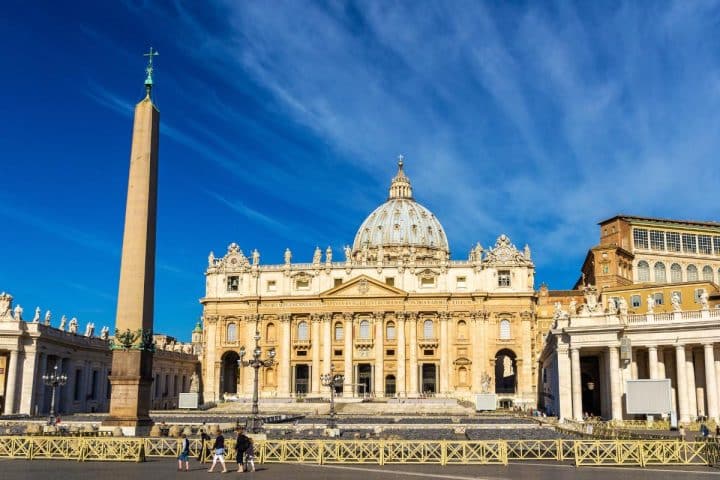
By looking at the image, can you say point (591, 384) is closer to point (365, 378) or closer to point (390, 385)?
point (390, 385)

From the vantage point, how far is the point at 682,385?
1807 inches

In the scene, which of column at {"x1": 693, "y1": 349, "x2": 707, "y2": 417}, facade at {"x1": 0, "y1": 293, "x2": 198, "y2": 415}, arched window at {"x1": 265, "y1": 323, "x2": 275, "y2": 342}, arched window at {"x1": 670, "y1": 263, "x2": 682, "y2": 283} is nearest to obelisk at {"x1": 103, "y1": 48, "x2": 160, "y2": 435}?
facade at {"x1": 0, "y1": 293, "x2": 198, "y2": 415}

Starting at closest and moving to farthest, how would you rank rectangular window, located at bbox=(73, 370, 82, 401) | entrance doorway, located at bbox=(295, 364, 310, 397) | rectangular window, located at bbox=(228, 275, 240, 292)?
rectangular window, located at bbox=(73, 370, 82, 401) < entrance doorway, located at bbox=(295, 364, 310, 397) < rectangular window, located at bbox=(228, 275, 240, 292)

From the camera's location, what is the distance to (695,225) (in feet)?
265

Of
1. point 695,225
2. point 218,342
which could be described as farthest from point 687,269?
point 218,342

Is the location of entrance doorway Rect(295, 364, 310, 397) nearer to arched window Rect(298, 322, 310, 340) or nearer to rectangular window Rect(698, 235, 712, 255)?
arched window Rect(298, 322, 310, 340)

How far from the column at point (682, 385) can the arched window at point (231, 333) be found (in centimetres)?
5608

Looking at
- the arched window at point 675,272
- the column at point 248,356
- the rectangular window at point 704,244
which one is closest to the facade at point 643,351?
the arched window at point 675,272

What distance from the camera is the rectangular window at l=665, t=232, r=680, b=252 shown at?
80812 millimetres

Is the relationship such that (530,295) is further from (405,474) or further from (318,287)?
(405,474)

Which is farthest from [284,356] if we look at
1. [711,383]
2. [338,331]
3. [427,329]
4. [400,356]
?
[711,383]

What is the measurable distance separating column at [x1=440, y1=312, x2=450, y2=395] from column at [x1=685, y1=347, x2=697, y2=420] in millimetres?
38880

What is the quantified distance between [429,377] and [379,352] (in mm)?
6402

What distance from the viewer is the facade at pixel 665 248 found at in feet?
261
